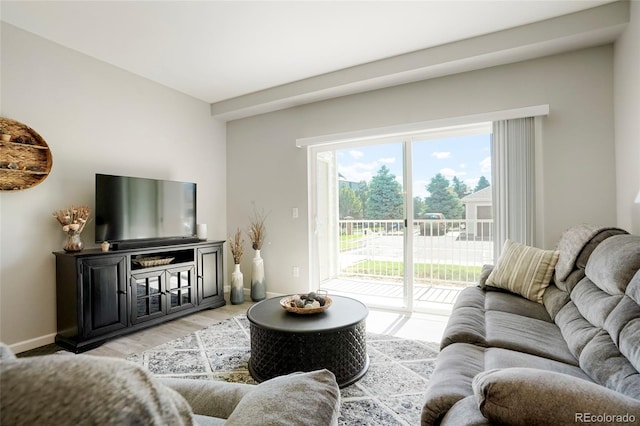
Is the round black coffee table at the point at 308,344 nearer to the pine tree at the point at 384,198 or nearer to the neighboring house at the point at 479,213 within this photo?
the pine tree at the point at 384,198

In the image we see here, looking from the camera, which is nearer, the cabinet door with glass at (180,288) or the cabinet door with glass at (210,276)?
the cabinet door with glass at (180,288)

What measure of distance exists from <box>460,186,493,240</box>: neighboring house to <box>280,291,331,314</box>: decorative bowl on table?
81.1 inches

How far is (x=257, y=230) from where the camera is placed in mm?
4258

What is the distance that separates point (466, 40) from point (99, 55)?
11.5 ft

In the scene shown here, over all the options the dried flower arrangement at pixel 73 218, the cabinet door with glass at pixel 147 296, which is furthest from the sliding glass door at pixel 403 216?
the dried flower arrangement at pixel 73 218

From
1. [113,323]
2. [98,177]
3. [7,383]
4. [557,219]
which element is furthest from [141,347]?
[557,219]

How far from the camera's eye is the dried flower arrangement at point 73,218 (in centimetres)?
276

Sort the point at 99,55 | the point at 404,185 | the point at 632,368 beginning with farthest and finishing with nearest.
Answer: the point at 404,185, the point at 99,55, the point at 632,368

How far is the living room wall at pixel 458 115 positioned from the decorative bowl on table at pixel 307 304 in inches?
67.6

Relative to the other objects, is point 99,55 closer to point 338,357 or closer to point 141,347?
point 141,347

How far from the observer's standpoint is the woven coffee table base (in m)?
1.95

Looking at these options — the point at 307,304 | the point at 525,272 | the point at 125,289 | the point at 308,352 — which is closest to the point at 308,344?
the point at 308,352

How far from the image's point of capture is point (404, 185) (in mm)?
3633

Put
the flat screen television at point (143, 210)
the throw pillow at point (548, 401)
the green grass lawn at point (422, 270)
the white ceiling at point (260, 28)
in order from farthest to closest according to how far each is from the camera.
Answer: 1. the green grass lawn at point (422, 270)
2. the flat screen television at point (143, 210)
3. the white ceiling at point (260, 28)
4. the throw pillow at point (548, 401)
